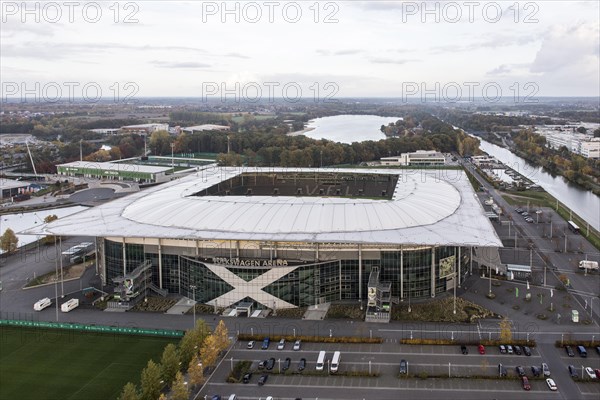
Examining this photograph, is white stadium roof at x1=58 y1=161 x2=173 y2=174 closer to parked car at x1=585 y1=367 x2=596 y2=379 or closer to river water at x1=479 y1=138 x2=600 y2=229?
river water at x1=479 y1=138 x2=600 y2=229

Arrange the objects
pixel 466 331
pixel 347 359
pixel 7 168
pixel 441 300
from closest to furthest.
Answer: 1. pixel 347 359
2. pixel 466 331
3. pixel 441 300
4. pixel 7 168

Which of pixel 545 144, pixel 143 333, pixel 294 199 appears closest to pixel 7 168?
pixel 294 199

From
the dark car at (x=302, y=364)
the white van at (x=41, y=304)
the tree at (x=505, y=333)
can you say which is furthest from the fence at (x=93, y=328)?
the tree at (x=505, y=333)

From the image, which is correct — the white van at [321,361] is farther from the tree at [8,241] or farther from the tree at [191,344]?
the tree at [8,241]

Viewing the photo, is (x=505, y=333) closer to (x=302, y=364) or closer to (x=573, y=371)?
(x=573, y=371)

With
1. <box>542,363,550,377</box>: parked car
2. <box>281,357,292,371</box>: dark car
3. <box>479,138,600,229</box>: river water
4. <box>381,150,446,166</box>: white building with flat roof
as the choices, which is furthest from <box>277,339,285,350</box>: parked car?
<box>381,150,446,166</box>: white building with flat roof

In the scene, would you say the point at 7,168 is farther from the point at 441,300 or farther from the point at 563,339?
the point at 563,339
